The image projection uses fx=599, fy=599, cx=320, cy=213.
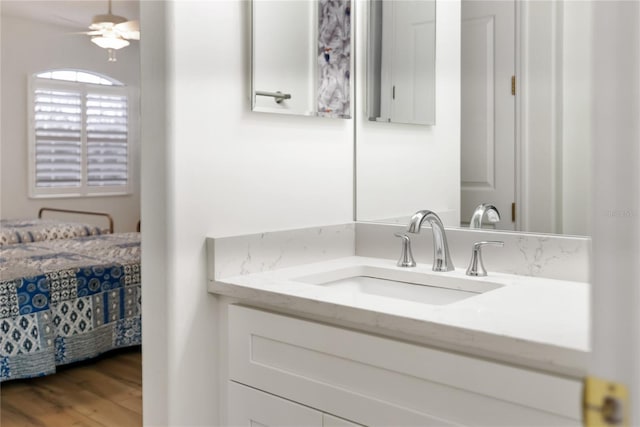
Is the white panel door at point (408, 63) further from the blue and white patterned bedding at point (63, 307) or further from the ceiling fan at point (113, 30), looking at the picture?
the ceiling fan at point (113, 30)

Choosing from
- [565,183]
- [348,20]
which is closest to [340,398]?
[565,183]

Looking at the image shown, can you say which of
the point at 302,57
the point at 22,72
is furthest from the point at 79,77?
the point at 302,57

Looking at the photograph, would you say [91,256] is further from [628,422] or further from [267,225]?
[628,422]

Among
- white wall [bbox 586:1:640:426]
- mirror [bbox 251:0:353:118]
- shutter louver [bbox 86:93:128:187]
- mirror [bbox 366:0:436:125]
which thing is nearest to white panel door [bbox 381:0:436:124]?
mirror [bbox 366:0:436:125]

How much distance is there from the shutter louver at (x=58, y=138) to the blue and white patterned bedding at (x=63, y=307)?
2.57 metres

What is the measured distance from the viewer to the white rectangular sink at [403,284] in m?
1.62

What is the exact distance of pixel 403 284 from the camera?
1.76m

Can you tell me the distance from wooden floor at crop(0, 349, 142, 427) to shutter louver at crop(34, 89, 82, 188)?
3.40m

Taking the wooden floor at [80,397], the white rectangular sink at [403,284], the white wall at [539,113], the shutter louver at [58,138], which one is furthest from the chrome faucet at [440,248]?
the shutter louver at [58,138]

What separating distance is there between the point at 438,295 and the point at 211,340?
2.08 feet

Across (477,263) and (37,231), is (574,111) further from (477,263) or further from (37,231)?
(37,231)

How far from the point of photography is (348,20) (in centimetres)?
199

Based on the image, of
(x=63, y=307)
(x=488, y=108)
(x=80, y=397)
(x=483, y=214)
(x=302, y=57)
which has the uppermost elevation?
(x=302, y=57)

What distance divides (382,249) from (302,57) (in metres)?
0.67
